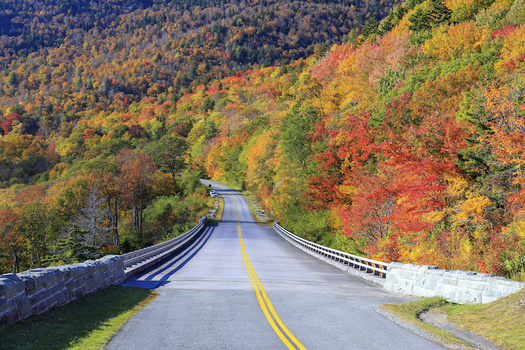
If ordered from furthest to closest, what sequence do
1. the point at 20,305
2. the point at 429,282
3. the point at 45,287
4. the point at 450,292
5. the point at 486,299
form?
the point at 429,282
the point at 450,292
the point at 486,299
the point at 45,287
the point at 20,305

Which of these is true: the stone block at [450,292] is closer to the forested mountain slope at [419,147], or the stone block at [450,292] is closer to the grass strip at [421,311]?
the grass strip at [421,311]

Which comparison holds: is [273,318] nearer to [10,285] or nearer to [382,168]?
[10,285]

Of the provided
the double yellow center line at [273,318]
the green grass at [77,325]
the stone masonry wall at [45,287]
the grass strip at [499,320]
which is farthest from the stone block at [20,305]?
the grass strip at [499,320]

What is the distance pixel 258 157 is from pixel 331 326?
68.4 meters

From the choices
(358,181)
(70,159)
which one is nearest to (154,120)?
(70,159)

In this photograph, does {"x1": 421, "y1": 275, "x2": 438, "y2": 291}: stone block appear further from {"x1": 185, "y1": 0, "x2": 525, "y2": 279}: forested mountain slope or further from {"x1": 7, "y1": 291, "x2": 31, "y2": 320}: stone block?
{"x1": 7, "y1": 291, "x2": 31, "y2": 320}: stone block

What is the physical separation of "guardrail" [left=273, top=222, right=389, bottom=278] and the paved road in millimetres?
937

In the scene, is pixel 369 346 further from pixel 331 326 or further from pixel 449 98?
pixel 449 98

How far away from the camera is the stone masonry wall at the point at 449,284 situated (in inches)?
373

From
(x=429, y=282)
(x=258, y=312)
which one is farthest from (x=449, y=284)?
(x=258, y=312)

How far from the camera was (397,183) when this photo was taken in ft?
81.5

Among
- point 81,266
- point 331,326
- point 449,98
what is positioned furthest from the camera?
point 449,98

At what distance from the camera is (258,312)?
392 inches

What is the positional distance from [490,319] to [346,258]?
558 inches
